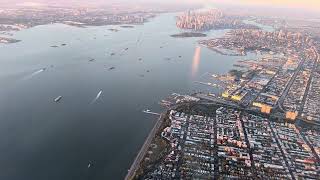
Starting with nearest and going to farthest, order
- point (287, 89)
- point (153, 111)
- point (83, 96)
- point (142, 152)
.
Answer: point (142, 152)
point (153, 111)
point (83, 96)
point (287, 89)

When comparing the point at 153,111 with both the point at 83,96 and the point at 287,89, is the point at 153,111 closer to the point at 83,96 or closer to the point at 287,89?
the point at 83,96

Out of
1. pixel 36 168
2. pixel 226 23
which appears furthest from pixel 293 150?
pixel 226 23

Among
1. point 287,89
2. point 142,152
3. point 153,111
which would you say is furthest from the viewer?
point 287,89

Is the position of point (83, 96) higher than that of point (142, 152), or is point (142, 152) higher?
point (83, 96)

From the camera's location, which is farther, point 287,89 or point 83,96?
point 287,89

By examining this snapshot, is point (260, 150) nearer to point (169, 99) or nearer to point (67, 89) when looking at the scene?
point (169, 99)

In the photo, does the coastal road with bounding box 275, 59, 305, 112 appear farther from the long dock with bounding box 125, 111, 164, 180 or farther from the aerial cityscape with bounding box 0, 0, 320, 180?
the long dock with bounding box 125, 111, 164, 180

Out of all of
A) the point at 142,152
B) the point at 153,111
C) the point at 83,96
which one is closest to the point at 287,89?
the point at 153,111
